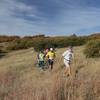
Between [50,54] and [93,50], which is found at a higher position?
[50,54]

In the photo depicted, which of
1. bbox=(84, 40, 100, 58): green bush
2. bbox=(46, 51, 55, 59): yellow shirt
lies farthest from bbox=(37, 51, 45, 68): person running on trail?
bbox=(84, 40, 100, 58): green bush

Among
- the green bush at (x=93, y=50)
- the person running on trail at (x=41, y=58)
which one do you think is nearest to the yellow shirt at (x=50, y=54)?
the person running on trail at (x=41, y=58)

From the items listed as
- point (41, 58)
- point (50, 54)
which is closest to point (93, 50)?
point (41, 58)

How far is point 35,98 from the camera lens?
756 centimetres

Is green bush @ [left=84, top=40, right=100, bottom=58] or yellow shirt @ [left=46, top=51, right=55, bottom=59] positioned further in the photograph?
green bush @ [left=84, top=40, right=100, bottom=58]

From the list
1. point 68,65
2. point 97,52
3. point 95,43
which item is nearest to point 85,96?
point 68,65

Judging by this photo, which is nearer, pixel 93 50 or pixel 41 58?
pixel 41 58

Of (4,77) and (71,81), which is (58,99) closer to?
(71,81)

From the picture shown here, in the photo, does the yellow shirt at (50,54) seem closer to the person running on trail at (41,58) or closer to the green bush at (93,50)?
the person running on trail at (41,58)

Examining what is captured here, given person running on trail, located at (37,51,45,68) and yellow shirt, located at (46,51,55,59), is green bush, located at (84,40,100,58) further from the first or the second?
yellow shirt, located at (46,51,55,59)

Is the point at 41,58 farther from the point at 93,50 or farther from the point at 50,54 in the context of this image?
the point at 93,50

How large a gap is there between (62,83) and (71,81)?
34cm

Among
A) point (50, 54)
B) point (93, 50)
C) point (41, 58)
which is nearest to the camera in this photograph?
point (50, 54)

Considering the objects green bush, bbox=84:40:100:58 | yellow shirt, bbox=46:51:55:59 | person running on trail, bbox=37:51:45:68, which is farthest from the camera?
green bush, bbox=84:40:100:58
